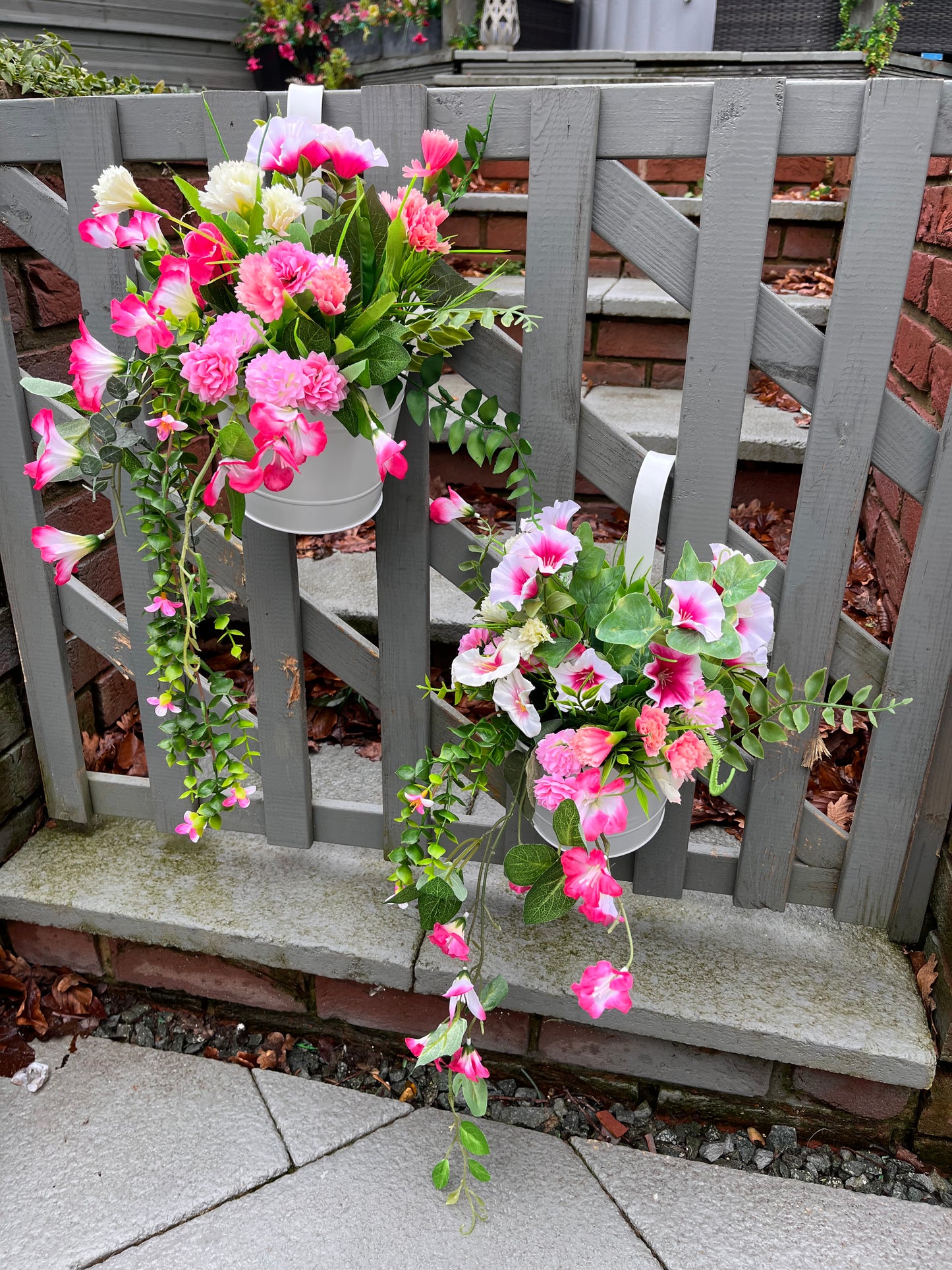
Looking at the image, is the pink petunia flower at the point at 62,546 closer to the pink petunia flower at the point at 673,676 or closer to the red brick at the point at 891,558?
the pink petunia flower at the point at 673,676

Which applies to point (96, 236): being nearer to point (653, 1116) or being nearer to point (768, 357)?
point (768, 357)

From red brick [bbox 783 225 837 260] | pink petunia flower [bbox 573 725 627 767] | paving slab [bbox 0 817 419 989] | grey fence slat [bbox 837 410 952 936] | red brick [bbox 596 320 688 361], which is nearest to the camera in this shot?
pink petunia flower [bbox 573 725 627 767]

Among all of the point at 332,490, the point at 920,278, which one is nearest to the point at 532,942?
the point at 332,490

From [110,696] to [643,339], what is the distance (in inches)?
69.5

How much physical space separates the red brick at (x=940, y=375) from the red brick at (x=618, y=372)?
1.07 m

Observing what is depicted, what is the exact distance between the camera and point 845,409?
119 centimetres

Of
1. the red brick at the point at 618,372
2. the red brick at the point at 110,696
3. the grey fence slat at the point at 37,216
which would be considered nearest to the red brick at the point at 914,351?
the red brick at the point at 618,372

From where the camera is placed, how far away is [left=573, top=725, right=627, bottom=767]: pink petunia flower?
3.36 ft

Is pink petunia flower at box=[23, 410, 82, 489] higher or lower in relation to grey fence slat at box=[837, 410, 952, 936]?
higher

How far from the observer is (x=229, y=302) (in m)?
1.05

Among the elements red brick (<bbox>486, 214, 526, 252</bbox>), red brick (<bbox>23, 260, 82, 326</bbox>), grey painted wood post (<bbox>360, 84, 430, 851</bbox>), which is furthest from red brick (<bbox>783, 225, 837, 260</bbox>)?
red brick (<bbox>23, 260, 82, 326</bbox>)

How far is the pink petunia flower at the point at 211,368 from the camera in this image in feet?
3.01

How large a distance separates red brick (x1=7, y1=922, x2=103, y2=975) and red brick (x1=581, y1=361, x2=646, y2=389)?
1.99 metres

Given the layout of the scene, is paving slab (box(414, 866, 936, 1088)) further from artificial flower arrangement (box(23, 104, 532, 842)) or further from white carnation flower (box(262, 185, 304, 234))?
white carnation flower (box(262, 185, 304, 234))
